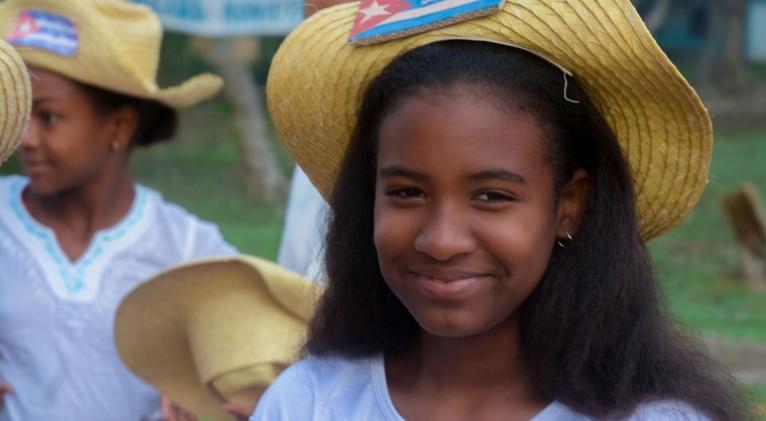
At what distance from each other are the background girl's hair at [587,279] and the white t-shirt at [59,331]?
1908 millimetres

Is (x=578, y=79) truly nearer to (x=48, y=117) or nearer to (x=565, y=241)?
(x=565, y=241)

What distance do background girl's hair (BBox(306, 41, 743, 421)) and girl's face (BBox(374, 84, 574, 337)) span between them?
0.04 m

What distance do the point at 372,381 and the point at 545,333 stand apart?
1.11ft

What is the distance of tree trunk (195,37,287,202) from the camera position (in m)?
14.6

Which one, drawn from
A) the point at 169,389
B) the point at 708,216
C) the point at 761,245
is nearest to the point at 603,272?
the point at 169,389

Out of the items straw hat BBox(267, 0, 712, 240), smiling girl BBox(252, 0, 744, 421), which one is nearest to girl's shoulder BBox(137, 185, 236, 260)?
straw hat BBox(267, 0, 712, 240)

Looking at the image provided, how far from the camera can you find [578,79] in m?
2.50

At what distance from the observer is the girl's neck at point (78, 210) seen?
14.6ft

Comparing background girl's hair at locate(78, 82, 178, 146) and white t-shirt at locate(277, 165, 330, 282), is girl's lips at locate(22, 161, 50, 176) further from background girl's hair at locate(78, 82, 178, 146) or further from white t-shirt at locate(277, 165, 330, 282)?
white t-shirt at locate(277, 165, 330, 282)

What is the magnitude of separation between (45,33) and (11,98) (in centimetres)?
188

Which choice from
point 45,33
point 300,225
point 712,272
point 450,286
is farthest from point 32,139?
point 712,272

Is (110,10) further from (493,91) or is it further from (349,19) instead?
(493,91)

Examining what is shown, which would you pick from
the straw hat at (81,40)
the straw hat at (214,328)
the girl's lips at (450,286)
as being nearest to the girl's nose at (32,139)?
the straw hat at (81,40)

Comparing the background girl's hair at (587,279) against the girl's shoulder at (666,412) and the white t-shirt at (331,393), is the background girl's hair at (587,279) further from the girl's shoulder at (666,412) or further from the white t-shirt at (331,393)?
the white t-shirt at (331,393)
